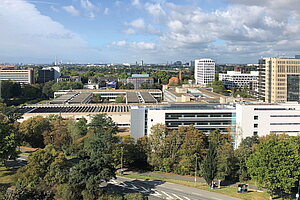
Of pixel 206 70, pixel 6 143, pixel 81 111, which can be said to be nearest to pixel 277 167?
pixel 6 143

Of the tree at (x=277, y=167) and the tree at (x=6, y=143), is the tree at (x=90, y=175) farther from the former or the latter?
the tree at (x=277, y=167)

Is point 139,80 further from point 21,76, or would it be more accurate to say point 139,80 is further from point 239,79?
point 21,76

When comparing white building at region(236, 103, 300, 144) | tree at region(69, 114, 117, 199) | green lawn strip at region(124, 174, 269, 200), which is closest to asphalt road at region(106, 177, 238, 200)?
green lawn strip at region(124, 174, 269, 200)

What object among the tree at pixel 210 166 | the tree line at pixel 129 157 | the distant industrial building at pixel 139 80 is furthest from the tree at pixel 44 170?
the distant industrial building at pixel 139 80

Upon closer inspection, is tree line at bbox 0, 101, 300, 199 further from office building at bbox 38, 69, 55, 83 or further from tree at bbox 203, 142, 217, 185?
office building at bbox 38, 69, 55, 83

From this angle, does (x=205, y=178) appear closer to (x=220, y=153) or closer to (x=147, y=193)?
(x=220, y=153)

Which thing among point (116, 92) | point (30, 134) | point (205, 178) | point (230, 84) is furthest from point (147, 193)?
point (230, 84)
